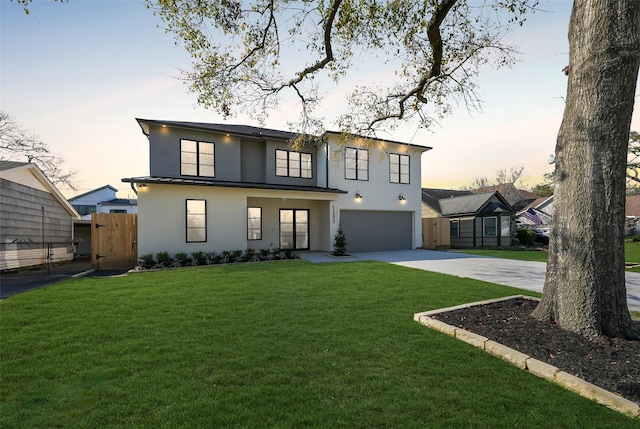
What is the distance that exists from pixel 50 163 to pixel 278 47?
80.0 feet

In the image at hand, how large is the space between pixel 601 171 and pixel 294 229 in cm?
1244

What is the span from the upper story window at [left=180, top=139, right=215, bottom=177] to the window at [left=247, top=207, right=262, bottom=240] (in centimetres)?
245

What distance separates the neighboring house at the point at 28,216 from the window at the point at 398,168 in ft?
49.9

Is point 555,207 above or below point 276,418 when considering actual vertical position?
above

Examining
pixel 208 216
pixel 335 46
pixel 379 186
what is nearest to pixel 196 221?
pixel 208 216

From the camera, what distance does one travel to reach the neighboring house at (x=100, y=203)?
3072cm

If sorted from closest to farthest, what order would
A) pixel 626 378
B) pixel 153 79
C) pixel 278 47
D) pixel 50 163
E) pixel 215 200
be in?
1. pixel 626 378
2. pixel 278 47
3. pixel 153 79
4. pixel 215 200
5. pixel 50 163

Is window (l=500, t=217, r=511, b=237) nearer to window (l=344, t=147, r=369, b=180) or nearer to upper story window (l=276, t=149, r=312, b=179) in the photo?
window (l=344, t=147, r=369, b=180)

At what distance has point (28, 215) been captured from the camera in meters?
11.1

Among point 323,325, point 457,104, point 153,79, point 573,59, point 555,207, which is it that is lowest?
point 323,325

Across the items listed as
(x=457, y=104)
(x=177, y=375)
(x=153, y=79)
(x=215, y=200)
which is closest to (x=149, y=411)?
(x=177, y=375)

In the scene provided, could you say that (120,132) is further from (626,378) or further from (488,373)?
(626,378)

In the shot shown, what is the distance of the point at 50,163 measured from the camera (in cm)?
2170

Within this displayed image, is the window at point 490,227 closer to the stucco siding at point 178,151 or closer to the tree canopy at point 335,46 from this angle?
the tree canopy at point 335,46
